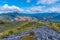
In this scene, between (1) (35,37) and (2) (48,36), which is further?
(2) (48,36)

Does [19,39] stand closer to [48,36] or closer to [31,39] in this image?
[31,39]

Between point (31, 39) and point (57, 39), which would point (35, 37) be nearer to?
point (31, 39)

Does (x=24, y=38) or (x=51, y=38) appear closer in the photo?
(x=24, y=38)

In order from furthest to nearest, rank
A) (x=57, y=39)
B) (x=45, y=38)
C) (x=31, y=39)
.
→ (x=57, y=39) → (x=45, y=38) → (x=31, y=39)

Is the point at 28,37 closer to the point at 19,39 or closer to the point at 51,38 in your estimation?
the point at 19,39

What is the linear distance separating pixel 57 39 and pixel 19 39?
422 centimetres

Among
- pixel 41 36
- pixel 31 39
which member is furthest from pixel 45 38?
pixel 31 39

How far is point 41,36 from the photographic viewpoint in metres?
17.6

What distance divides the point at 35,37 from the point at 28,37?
80 cm

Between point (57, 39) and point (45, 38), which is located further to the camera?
point (57, 39)

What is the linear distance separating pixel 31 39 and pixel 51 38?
10.2 ft

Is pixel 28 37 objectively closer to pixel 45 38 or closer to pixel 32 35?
pixel 32 35

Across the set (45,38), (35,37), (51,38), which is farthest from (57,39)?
(35,37)

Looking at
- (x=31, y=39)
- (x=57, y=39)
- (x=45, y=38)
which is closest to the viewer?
(x=31, y=39)
